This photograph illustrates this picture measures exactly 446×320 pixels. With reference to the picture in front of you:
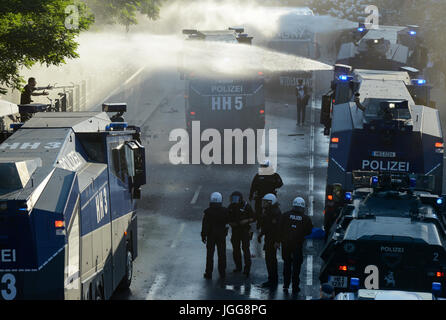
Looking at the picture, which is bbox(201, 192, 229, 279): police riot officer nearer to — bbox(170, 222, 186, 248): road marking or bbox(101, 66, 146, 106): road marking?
bbox(170, 222, 186, 248): road marking

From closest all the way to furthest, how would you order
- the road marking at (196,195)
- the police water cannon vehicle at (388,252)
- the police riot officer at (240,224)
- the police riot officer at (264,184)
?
1. the police water cannon vehicle at (388,252)
2. the police riot officer at (240,224)
3. the police riot officer at (264,184)
4. the road marking at (196,195)

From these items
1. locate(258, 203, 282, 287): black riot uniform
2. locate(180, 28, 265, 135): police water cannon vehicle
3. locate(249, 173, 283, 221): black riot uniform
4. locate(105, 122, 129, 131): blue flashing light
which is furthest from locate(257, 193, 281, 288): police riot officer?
locate(180, 28, 265, 135): police water cannon vehicle

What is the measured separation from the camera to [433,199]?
14.9 metres

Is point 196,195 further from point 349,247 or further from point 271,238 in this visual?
point 349,247

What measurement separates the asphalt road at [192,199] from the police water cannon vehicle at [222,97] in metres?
1.55

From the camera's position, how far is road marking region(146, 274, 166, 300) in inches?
620

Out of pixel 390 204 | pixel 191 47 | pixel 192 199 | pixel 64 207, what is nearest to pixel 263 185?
pixel 192 199

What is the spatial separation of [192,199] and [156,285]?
7.40 meters

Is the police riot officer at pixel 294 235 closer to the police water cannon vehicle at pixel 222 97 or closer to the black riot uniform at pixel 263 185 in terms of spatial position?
the black riot uniform at pixel 263 185

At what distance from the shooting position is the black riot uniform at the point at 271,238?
16.2 metres

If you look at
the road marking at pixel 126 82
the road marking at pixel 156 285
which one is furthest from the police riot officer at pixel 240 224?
the road marking at pixel 126 82

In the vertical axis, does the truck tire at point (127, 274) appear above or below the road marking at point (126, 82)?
above

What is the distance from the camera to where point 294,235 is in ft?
51.3

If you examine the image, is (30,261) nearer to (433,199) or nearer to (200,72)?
(433,199)
